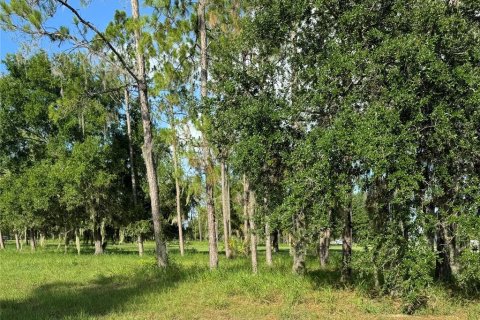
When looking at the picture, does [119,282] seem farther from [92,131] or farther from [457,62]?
[92,131]

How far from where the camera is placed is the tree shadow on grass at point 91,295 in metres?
8.98

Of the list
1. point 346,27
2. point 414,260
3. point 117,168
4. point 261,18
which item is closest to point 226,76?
point 261,18

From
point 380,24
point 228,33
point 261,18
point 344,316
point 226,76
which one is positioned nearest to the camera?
point 344,316

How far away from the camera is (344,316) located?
27.1 ft

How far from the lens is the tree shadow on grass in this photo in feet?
29.5

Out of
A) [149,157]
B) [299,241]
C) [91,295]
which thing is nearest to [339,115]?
[299,241]

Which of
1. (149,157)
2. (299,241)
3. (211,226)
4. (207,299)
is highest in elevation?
(149,157)

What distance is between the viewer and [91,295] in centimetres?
1111

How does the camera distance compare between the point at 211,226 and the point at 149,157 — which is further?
the point at 149,157

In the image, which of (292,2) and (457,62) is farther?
(292,2)

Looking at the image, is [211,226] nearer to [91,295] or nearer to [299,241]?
[299,241]

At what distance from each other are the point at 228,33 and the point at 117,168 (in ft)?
56.2

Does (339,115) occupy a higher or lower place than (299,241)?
higher

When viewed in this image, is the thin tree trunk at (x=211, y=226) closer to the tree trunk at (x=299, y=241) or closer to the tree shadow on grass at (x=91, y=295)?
the tree shadow on grass at (x=91, y=295)
